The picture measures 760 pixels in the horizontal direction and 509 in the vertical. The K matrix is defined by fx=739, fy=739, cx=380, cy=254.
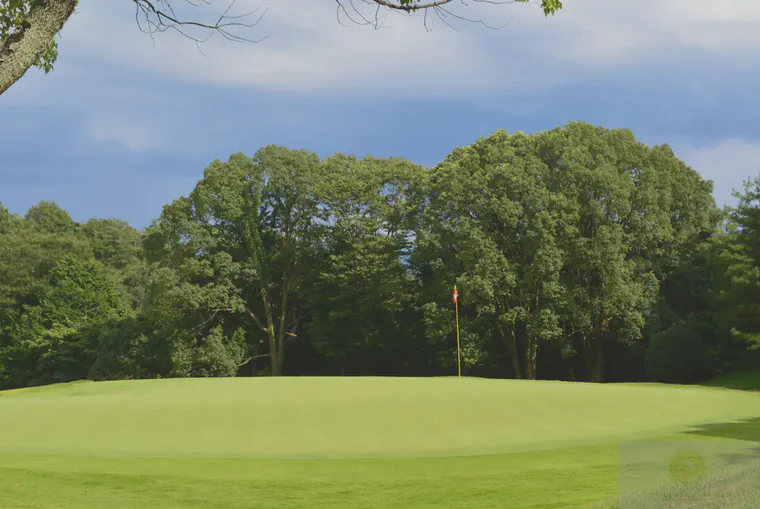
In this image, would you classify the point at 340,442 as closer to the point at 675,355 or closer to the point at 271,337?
the point at 675,355

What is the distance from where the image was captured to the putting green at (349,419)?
42.3 ft

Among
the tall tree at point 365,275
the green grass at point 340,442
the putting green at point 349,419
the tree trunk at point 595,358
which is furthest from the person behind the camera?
the tall tree at point 365,275

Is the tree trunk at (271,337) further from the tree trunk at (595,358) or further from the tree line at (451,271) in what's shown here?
the tree trunk at (595,358)

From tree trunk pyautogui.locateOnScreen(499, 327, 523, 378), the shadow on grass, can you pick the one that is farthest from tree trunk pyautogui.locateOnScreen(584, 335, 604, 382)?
the shadow on grass

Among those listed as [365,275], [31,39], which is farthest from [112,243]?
[31,39]

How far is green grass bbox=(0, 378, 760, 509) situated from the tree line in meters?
17.0

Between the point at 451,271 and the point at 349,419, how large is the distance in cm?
2567

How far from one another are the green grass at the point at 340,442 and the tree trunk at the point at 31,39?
17.1ft

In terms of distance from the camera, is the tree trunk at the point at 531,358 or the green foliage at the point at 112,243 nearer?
the tree trunk at the point at 531,358

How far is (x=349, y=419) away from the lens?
1491 cm

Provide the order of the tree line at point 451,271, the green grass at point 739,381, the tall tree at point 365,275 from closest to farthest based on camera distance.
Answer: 1. the green grass at point 739,381
2. the tree line at point 451,271
3. the tall tree at point 365,275

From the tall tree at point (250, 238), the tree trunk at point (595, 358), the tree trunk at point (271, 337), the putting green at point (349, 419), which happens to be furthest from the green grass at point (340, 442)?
the tree trunk at point (271, 337)

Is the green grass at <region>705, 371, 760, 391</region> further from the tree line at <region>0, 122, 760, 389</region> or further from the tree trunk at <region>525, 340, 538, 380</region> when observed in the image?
the tree trunk at <region>525, 340, 538, 380</region>

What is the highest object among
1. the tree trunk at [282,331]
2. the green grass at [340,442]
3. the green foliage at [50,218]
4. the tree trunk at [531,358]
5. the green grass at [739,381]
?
the green foliage at [50,218]
